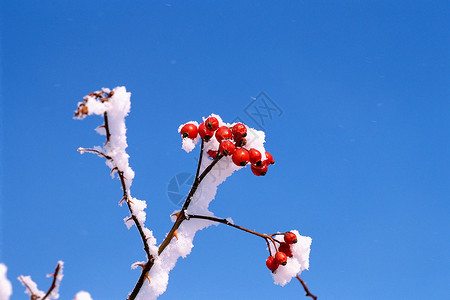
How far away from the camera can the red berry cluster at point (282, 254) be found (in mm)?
2965

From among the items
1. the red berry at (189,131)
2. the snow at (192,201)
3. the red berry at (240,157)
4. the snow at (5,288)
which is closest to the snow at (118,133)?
the snow at (192,201)

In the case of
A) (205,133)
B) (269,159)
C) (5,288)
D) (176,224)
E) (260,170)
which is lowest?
(5,288)

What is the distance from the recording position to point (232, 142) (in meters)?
3.02

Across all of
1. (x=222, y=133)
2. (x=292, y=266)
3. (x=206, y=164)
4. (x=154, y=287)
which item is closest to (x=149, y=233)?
(x=154, y=287)

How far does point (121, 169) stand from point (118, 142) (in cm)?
18

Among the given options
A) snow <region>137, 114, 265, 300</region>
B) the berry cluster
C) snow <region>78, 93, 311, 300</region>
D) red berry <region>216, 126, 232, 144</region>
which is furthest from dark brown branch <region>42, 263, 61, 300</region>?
red berry <region>216, 126, 232, 144</region>

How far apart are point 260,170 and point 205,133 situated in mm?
524

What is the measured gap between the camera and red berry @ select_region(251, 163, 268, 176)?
10.1 ft

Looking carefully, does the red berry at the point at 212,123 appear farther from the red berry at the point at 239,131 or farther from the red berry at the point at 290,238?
the red berry at the point at 290,238

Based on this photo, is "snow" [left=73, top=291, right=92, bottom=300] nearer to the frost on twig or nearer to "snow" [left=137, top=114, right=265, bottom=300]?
the frost on twig

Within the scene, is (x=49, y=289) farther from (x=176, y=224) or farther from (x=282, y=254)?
(x=282, y=254)

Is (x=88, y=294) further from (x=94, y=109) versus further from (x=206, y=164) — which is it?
(x=206, y=164)

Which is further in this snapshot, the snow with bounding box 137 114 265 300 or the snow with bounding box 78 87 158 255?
the snow with bounding box 137 114 265 300

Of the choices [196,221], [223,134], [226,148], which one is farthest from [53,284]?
[223,134]
